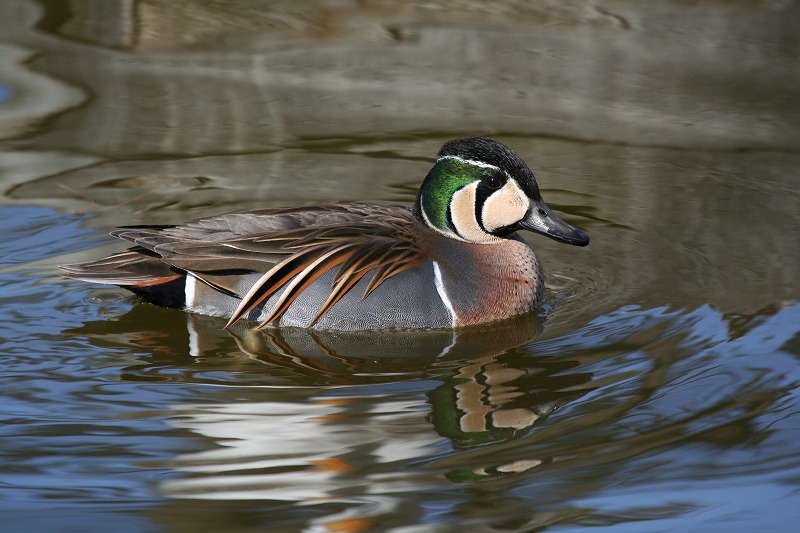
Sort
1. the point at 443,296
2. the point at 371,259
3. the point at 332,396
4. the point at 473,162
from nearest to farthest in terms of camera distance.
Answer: the point at 332,396 < the point at 371,259 < the point at 443,296 < the point at 473,162

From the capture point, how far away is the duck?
6.48m

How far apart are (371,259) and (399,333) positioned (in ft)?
1.37

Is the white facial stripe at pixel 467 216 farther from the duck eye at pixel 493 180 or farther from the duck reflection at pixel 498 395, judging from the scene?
the duck reflection at pixel 498 395

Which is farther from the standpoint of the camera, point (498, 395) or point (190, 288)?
point (190, 288)

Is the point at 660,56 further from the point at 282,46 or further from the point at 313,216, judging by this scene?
the point at 313,216

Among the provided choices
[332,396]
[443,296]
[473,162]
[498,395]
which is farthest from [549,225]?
[332,396]

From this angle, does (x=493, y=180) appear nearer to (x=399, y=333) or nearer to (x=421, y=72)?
(x=399, y=333)

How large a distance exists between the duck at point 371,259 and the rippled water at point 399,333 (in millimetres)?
154

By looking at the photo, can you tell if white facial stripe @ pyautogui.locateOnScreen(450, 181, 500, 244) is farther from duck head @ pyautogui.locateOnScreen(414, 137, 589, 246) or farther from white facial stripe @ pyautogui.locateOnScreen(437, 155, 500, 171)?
white facial stripe @ pyautogui.locateOnScreen(437, 155, 500, 171)

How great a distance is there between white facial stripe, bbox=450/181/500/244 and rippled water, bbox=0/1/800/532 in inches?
22.2

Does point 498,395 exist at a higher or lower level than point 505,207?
lower

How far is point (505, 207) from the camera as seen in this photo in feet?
22.2

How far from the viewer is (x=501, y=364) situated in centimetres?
608

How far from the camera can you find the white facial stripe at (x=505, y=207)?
6715mm
